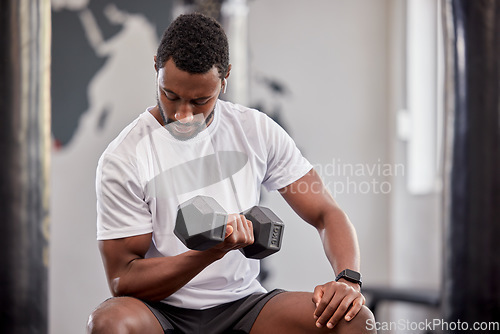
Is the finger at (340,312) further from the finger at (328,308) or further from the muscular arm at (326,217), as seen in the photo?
the muscular arm at (326,217)

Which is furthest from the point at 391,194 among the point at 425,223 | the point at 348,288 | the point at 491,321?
the point at 348,288

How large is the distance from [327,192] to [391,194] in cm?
68

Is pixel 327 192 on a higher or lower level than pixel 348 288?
higher

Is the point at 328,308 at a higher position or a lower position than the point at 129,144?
lower

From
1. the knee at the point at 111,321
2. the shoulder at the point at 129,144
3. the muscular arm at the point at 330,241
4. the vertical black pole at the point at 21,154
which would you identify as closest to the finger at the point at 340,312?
the muscular arm at the point at 330,241

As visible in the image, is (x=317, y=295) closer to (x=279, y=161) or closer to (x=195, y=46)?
(x=279, y=161)

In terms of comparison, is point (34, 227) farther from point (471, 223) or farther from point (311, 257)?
point (471, 223)

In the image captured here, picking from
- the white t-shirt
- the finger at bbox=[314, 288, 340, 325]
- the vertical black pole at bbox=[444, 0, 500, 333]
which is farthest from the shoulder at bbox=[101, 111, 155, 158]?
the vertical black pole at bbox=[444, 0, 500, 333]

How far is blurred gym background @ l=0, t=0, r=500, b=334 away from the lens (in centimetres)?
152

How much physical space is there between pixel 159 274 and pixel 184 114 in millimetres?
310

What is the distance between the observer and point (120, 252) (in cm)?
116

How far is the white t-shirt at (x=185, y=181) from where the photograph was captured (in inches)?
46.0

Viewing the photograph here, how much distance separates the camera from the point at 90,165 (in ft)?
7.09

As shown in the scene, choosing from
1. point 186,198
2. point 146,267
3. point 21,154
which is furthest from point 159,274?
point 21,154
